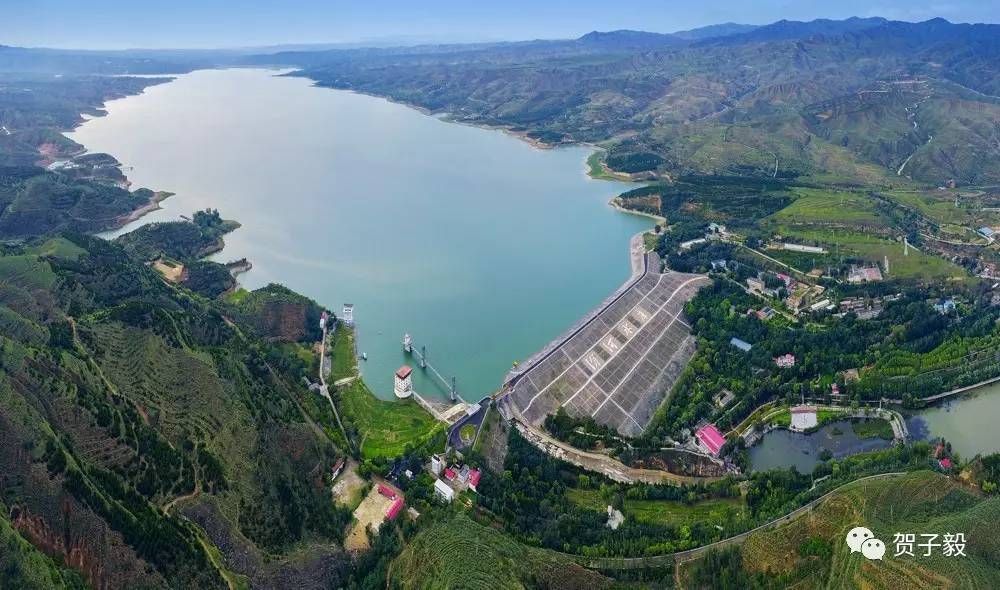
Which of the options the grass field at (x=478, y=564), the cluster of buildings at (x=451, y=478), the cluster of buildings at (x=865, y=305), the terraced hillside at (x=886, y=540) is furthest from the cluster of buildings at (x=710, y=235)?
the grass field at (x=478, y=564)

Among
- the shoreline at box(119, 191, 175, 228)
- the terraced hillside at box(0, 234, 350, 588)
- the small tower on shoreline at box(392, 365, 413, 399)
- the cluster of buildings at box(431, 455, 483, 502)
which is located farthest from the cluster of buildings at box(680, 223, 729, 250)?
the shoreline at box(119, 191, 175, 228)

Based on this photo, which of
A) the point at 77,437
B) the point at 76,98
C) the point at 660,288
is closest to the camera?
the point at 77,437

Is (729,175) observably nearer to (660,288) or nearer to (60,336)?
(660,288)

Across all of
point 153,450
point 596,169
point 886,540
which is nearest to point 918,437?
point 886,540

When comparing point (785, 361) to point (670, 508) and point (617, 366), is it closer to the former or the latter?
point (617, 366)

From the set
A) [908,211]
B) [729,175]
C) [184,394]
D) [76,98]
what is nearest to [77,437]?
[184,394]

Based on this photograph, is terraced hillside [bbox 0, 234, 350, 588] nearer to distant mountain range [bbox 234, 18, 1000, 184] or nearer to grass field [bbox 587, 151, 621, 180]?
grass field [bbox 587, 151, 621, 180]
